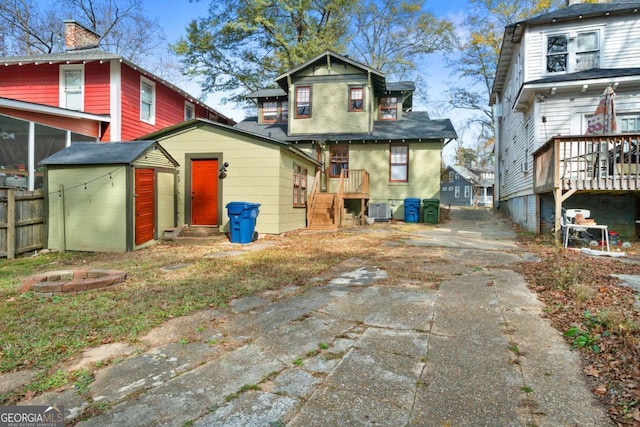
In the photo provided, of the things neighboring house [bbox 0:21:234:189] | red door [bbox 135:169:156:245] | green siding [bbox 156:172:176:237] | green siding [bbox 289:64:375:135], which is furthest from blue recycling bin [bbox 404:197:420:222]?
neighboring house [bbox 0:21:234:189]

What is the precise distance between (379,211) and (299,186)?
5.10 meters

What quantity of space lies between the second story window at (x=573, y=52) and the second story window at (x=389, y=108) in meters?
7.60

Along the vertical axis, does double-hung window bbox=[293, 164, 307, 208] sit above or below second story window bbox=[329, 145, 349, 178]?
below

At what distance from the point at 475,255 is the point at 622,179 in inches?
148

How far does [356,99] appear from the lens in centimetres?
1672

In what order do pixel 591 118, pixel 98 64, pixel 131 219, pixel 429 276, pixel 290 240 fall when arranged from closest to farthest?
1. pixel 429 276
2. pixel 131 219
3. pixel 290 240
4. pixel 591 118
5. pixel 98 64

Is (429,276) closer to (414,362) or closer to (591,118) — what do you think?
(414,362)

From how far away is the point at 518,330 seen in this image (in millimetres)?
3297

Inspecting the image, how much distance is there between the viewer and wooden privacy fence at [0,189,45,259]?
7398mm

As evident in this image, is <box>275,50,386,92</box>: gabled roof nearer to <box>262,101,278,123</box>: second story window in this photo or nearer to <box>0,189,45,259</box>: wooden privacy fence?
<box>262,101,278,123</box>: second story window

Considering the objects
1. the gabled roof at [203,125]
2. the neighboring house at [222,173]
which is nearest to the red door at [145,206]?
the neighboring house at [222,173]

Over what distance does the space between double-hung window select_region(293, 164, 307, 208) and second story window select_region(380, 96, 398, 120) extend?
22.8ft

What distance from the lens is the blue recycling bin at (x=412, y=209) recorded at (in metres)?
15.8

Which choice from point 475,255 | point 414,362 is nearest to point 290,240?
point 475,255
